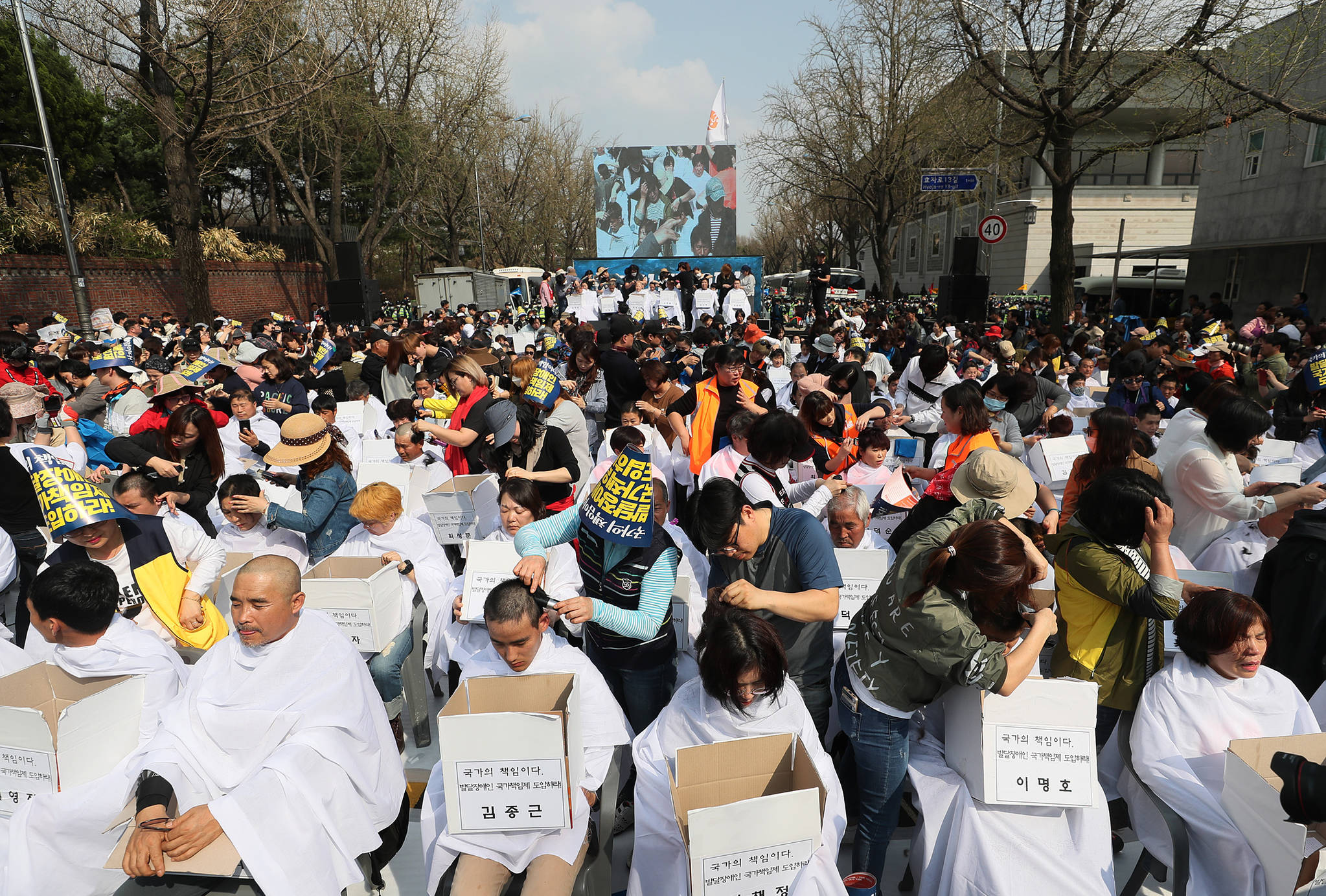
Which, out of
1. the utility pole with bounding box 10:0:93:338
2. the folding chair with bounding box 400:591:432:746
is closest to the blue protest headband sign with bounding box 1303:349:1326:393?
the folding chair with bounding box 400:591:432:746

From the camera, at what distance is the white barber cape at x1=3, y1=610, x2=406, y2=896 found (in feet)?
9.51

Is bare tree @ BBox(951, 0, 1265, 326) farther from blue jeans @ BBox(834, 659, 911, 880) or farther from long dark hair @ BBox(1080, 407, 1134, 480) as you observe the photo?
blue jeans @ BBox(834, 659, 911, 880)

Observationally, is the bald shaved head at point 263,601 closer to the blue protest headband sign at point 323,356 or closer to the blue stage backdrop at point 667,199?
the blue protest headband sign at point 323,356

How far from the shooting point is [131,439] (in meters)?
5.74

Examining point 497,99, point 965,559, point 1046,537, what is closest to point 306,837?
point 965,559

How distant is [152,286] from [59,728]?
81.8ft

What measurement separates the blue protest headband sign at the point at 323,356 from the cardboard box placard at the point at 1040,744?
10.2m

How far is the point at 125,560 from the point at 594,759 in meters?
2.76

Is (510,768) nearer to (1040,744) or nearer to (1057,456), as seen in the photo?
(1040,744)

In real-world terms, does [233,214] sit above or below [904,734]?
above

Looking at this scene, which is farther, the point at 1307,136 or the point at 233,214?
the point at 233,214

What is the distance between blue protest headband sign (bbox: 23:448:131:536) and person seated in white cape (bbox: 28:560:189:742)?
1.89 ft

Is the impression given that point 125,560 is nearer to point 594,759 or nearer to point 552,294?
point 594,759

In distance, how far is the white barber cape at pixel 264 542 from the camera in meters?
4.87
